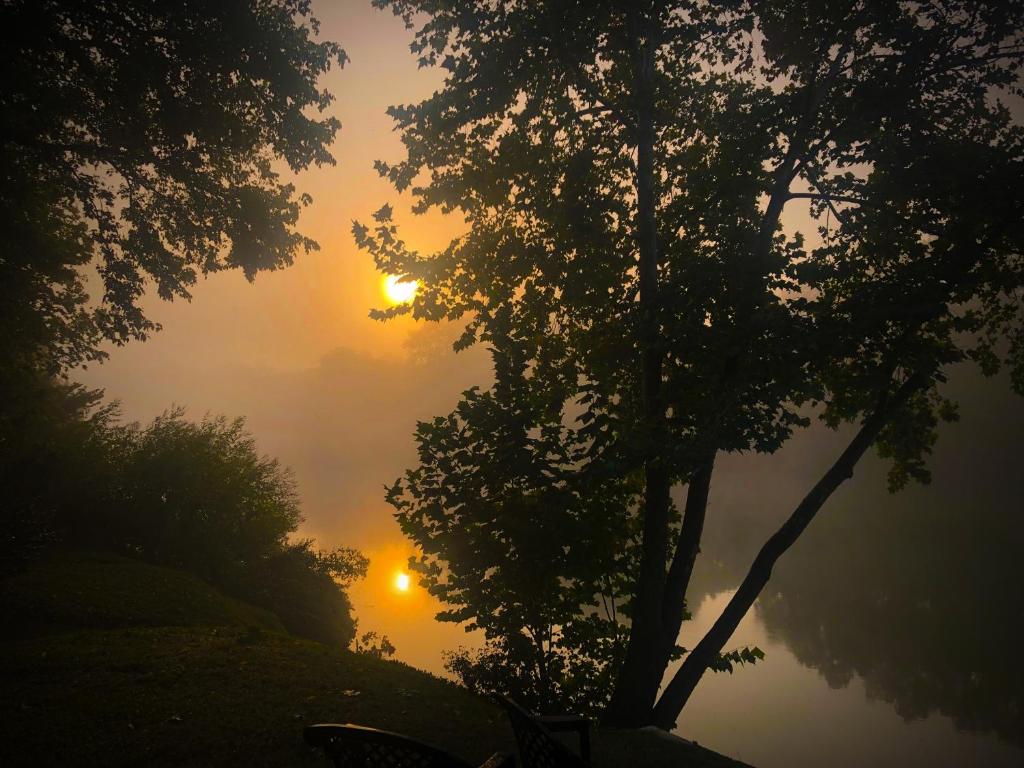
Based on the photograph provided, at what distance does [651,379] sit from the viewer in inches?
296

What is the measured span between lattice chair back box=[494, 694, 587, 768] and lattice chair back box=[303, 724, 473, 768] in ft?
1.42

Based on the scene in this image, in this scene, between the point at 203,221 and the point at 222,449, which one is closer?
the point at 203,221

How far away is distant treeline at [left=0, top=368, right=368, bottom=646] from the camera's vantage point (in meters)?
21.2

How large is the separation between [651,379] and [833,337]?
8.53 ft

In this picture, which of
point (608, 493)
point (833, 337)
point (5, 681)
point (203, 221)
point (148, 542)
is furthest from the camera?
point (148, 542)

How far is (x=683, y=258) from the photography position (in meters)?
7.62

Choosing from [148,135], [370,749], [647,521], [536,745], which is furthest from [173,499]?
[536,745]

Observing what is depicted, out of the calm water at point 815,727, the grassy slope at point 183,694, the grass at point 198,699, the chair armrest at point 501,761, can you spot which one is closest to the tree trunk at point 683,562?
the grass at point 198,699

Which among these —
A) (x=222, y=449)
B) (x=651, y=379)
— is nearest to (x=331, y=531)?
(x=222, y=449)

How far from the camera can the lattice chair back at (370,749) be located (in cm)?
225

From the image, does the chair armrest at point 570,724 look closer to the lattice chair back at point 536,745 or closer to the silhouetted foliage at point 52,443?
the lattice chair back at point 536,745

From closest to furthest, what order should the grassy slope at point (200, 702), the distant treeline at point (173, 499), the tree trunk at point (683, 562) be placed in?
the grassy slope at point (200, 702) < the tree trunk at point (683, 562) < the distant treeline at point (173, 499)

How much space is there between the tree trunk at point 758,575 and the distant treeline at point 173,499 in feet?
66.6

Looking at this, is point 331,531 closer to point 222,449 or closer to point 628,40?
point 222,449
